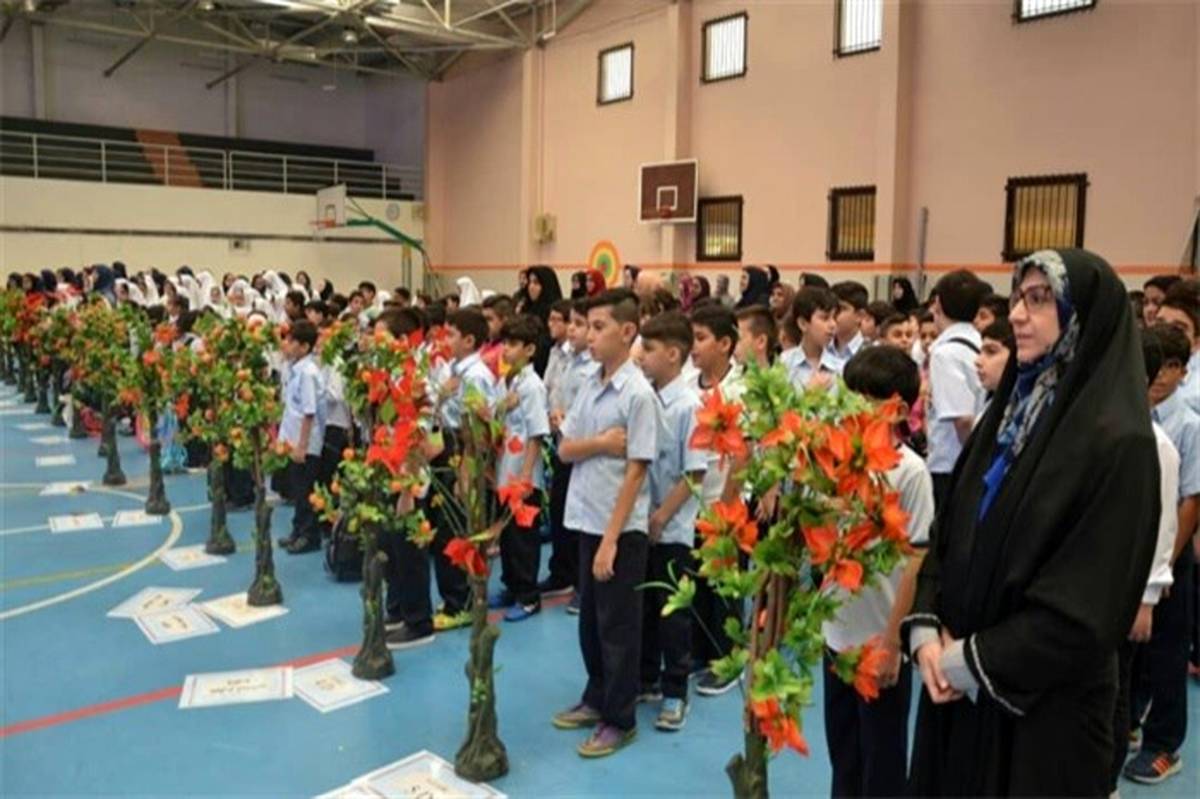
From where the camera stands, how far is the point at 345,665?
3855 millimetres

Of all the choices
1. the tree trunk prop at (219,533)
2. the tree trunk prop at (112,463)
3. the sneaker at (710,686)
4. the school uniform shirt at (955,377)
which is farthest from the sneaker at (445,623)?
the tree trunk prop at (112,463)

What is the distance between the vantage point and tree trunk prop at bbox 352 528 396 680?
3.71 m

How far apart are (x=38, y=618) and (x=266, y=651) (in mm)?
1282

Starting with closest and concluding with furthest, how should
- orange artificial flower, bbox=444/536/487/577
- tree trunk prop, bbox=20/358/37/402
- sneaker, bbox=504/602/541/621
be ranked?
orange artificial flower, bbox=444/536/487/577
sneaker, bbox=504/602/541/621
tree trunk prop, bbox=20/358/37/402

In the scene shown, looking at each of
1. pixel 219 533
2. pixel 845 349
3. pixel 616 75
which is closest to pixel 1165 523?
pixel 845 349

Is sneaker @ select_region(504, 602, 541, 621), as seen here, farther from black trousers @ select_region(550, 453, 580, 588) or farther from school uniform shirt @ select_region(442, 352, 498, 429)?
school uniform shirt @ select_region(442, 352, 498, 429)

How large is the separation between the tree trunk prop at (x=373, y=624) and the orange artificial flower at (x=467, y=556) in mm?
912

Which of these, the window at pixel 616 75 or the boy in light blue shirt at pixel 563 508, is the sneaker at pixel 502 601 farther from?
the window at pixel 616 75

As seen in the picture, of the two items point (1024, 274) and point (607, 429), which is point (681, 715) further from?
point (1024, 274)

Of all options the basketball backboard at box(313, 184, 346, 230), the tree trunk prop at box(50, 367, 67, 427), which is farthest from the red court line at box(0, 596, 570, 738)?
the basketball backboard at box(313, 184, 346, 230)

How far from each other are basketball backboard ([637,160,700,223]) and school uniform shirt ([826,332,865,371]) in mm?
Answer: 8103

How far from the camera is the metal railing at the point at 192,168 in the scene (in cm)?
1652

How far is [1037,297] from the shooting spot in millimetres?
1660

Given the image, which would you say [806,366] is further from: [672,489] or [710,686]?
[710,686]
